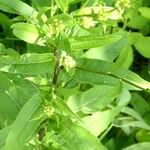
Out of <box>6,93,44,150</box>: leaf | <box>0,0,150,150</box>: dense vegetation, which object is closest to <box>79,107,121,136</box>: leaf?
<box>0,0,150,150</box>: dense vegetation

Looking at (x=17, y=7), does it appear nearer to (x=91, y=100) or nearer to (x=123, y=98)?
(x=91, y=100)

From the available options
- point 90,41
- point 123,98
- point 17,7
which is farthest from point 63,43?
point 123,98

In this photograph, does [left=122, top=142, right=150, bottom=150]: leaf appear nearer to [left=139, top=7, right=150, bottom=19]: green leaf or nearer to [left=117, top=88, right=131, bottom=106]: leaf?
[left=117, top=88, right=131, bottom=106]: leaf

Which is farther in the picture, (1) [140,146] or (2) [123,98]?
(1) [140,146]

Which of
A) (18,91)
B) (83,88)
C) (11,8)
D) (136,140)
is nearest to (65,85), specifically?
(18,91)

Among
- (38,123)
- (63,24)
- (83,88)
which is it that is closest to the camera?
(63,24)

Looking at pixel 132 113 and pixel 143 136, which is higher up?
pixel 132 113

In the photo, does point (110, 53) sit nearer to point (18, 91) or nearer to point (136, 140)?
point (18, 91)
